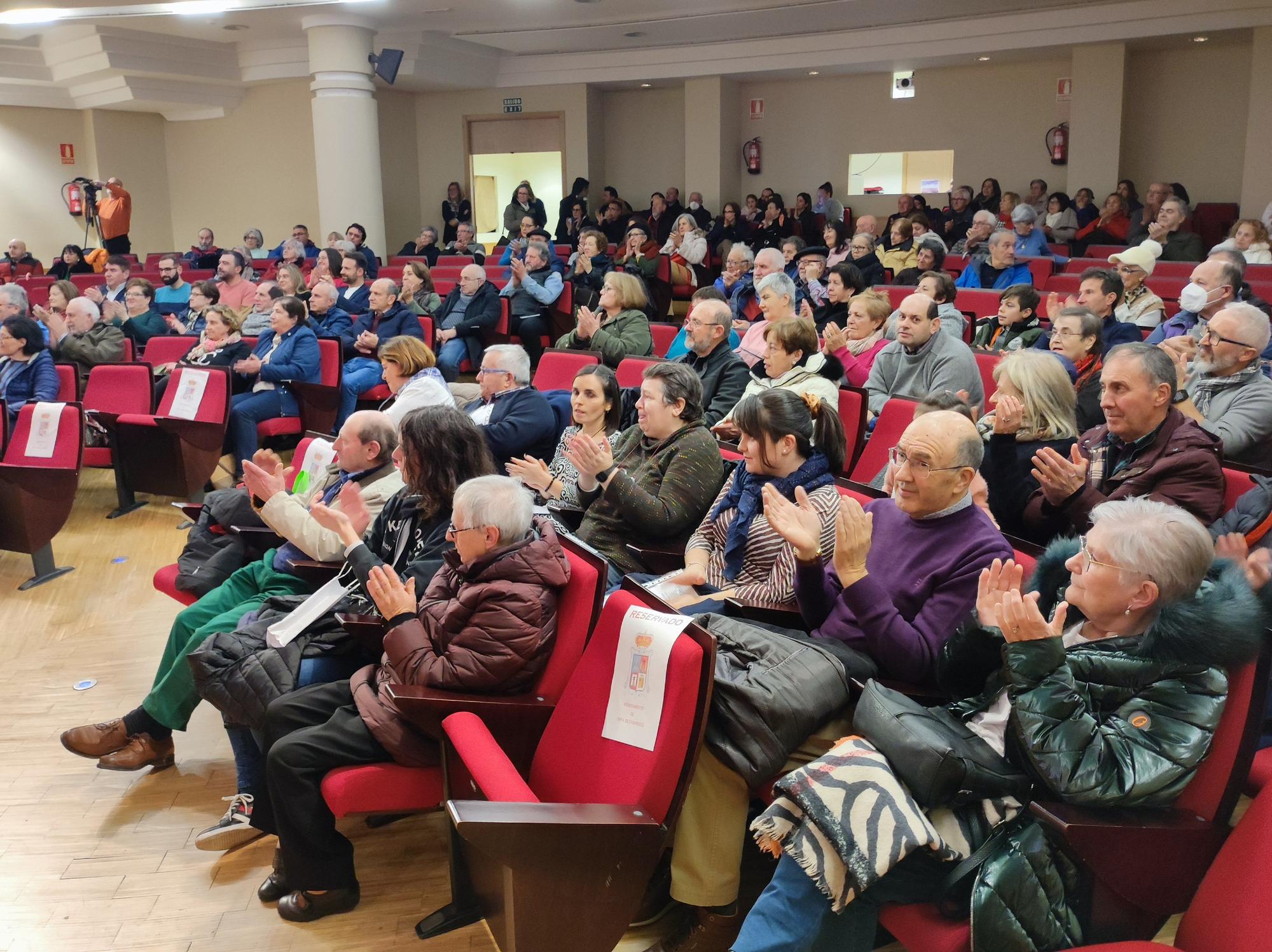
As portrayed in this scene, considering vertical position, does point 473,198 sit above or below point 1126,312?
above

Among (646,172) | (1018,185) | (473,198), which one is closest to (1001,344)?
(1018,185)

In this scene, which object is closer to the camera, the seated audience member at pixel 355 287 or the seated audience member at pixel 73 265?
the seated audience member at pixel 355 287

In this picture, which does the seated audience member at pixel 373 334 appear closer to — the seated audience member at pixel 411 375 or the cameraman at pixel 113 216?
the seated audience member at pixel 411 375

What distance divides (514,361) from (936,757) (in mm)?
2749

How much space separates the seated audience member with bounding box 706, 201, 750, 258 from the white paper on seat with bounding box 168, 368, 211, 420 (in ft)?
24.8

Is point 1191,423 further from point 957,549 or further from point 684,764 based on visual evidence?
point 684,764

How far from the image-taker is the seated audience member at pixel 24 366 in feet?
17.8

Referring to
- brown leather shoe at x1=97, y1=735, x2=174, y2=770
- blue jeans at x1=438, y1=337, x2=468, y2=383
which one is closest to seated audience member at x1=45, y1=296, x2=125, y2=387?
blue jeans at x1=438, y1=337, x2=468, y2=383

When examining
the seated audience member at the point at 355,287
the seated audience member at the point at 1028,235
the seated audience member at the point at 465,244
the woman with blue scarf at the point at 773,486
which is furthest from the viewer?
the seated audience member at the point at 465,244

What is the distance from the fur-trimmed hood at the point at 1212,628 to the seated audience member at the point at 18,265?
12325 millimetres

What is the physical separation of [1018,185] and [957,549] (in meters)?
11.8

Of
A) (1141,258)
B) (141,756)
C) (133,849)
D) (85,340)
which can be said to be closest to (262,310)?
(85,340)

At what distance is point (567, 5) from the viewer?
10492 mm

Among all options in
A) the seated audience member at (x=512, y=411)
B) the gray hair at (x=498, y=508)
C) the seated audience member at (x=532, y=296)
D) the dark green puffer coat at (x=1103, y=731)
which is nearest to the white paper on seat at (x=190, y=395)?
the seated audience member at (x=512, y=411)
